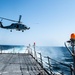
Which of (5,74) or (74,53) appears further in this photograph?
(5,74)

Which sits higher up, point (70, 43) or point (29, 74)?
point (70, 43)

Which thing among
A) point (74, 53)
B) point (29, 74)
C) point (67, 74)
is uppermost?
point (74, 53)

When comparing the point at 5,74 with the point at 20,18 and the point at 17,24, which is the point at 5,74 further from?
the point at 20,18

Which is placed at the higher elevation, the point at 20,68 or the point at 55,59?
→ the point at 20,68

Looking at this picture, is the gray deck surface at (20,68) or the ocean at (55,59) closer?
the ocean at (55,59)

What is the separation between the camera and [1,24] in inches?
1463

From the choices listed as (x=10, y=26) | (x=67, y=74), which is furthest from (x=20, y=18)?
(x=67, y=74)

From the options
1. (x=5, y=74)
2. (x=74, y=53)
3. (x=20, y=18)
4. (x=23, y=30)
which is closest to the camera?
(x=74, y=53)

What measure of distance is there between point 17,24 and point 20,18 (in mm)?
3496

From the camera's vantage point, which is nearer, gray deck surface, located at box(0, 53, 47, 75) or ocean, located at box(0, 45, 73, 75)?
ocean, located at box(0, 45, 73, 75)

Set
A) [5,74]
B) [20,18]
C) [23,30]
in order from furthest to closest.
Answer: [20,18] < [23,30] < [5,74]

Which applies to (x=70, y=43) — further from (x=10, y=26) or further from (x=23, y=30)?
(x=10, y=26)

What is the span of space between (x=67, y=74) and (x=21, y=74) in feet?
75.9

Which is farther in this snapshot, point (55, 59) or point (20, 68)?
point (55, 59)
